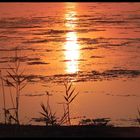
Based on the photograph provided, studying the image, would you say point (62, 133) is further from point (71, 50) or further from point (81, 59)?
point (71, 50)

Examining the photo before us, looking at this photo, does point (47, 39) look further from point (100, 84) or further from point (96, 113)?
point (96, 113)

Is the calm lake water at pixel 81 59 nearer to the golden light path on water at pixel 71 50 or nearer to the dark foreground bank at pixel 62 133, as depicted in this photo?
the golden light path on water at pixel 71 50

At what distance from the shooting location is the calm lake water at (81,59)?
8.05m

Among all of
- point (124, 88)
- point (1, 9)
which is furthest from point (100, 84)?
point (1, 9)

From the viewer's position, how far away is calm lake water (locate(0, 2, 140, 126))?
805cm

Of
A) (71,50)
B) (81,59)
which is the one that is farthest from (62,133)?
→ (71,50)

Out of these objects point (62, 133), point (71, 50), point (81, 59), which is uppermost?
point (71, 50)

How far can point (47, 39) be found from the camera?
17312 millimetres

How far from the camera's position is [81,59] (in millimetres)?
13344

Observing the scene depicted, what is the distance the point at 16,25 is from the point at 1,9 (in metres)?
5.35

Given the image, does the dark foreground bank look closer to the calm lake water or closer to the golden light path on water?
the calm lake water

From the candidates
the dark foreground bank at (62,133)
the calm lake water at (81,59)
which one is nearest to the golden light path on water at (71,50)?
the calm lake water at (81,59)

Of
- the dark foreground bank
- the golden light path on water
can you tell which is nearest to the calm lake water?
the golden light path on water

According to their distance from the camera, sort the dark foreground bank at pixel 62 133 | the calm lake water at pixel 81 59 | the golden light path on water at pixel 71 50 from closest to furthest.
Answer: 1. the dark foreground bank at pixel 62 133
2. the calm lake water at pixel 81 59
3. the golden light path on water at pixel 71 50
